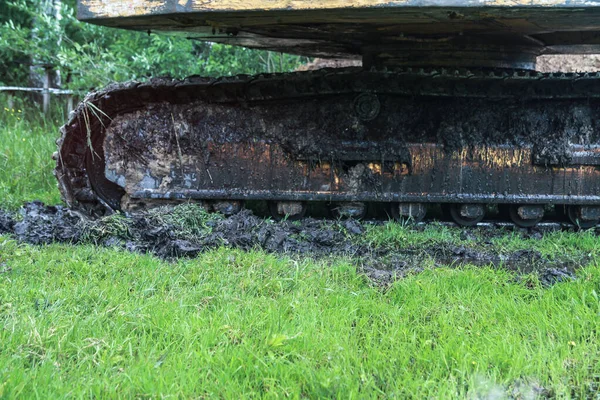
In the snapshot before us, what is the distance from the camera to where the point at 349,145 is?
518cm

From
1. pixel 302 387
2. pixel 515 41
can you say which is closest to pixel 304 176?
pixel 515 41

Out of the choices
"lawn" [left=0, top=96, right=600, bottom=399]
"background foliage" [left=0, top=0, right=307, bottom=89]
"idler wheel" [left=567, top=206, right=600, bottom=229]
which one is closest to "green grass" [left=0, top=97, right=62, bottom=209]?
"background foliage" [left=0, top=0, right=307, bottom=89]

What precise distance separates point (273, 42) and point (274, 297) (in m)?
3.85

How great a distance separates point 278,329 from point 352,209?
2822 millimetres

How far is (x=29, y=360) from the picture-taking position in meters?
2.21

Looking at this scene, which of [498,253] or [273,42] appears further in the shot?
[273,42]

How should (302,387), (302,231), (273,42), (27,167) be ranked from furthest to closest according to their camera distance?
(27,167) < (273,42) < (302,231) < (302,387)

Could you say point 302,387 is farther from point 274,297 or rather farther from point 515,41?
point 515,41

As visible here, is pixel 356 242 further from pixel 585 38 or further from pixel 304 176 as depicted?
pixel 585 38

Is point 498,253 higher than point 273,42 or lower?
lower

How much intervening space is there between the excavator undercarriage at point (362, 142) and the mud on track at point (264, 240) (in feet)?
1.80

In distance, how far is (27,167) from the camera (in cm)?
698

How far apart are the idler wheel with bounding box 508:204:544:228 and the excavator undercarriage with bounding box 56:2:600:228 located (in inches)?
0.5

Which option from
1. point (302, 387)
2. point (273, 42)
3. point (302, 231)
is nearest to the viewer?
point (302, 387)
